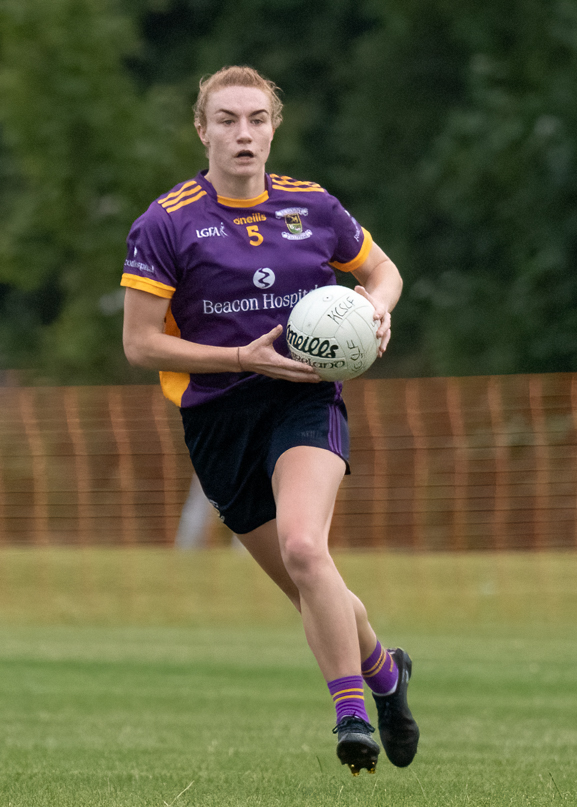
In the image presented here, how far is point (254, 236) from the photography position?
4.99 metres

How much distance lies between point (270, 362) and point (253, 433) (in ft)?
1.31

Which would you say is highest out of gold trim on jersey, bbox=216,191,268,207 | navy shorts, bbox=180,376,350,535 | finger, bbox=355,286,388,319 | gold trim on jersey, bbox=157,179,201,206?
gold trim on jersey, bbox=157,179,201,206

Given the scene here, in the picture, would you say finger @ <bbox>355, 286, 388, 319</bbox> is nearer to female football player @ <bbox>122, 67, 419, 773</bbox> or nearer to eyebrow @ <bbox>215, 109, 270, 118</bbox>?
female football player @ <bbox>122, 67, 419, 773</bbox>

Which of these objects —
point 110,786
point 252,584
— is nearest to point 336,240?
point 110,786

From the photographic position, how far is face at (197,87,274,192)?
196 inches

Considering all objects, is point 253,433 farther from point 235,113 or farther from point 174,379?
point 235,113

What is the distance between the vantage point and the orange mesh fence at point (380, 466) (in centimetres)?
1284

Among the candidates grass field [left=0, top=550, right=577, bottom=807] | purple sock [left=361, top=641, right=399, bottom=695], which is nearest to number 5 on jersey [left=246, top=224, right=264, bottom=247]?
purple sock [left=361, top=641, right=399, bottom=695]

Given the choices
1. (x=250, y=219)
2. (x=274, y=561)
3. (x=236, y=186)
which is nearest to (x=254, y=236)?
(x=250, y=219)

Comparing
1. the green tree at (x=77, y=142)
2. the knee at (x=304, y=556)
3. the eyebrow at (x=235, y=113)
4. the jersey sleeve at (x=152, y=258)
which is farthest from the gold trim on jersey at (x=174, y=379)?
the green tree at (x=77, y=142)

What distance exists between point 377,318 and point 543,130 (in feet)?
62.7

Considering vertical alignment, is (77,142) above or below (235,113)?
below

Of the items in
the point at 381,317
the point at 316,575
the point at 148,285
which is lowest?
the point at 316,575

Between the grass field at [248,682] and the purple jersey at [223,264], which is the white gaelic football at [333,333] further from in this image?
the grass field at [248,682]
